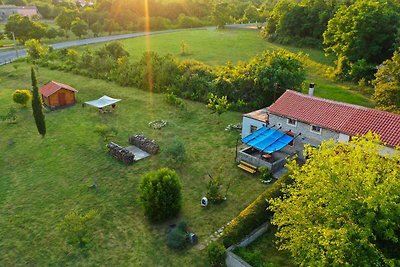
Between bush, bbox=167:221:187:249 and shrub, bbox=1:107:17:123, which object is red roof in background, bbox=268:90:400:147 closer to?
bush, bbox=167:221:187:249

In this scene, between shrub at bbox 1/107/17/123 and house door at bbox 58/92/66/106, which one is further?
house door at bbox 58/92/66/106

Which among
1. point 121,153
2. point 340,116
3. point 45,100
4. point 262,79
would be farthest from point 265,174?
point 45,100

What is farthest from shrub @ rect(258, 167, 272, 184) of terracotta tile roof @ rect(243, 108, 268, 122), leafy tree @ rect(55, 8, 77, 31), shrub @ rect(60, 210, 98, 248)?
leafy tree @ rect(55, 8, 77, 31)

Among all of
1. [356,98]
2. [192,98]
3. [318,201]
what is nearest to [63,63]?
[192,98]

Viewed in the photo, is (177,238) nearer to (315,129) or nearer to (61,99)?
(315,129)

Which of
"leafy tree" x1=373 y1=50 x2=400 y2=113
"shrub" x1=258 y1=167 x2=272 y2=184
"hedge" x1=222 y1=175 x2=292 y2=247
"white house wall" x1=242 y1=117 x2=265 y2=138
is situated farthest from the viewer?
"leafy tree" x1=373 y1=50 x2=400 y2=113

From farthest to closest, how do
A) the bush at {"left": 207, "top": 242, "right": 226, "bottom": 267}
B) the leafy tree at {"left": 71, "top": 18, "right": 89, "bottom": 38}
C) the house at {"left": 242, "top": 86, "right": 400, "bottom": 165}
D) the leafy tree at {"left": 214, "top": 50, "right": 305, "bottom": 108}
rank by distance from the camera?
the leafy tree at {"left": 71, "top": 18, "right": 89, "bottom": 38}, the leafy tree at {"left": 214, "top": 50, "right": 305, "bottom": 108}, the house at {"left": 242, "top": 86, "right": 400, "bottom": 165}, the bush at {"left": 207, "top": 242, "right": 226, "bottom": 267}
